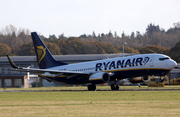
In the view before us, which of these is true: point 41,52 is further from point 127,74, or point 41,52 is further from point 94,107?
point 94,107

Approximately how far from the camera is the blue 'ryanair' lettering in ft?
141

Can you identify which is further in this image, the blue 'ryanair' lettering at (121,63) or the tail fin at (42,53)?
the tail fin at (42,53)

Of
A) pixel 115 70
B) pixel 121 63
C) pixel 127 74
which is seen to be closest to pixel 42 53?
pixel 115 70

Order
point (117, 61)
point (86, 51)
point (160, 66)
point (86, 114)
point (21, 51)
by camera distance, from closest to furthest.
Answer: point (86, 114)
point (160, 66)
point (117, 61)
point (21, 51)
point (86, 51)

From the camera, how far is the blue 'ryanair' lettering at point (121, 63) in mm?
43031

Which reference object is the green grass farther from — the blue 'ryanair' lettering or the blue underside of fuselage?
the blue 'ryanair' lettering

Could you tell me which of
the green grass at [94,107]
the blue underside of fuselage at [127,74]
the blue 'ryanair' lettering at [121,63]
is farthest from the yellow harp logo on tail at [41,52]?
the green grass at [94,107]

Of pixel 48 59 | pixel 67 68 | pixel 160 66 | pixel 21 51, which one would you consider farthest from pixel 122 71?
pixel 21 51

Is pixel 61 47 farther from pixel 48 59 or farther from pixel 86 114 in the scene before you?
pixel 86 114

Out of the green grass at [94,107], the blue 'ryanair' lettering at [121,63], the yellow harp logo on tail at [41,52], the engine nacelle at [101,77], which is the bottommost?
the green grass at [94,107]

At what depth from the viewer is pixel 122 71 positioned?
4400cm

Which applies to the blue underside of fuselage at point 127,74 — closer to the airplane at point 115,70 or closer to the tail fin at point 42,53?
the airplane at point 115,70

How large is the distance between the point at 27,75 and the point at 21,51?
69768mm

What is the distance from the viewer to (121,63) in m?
44.3
